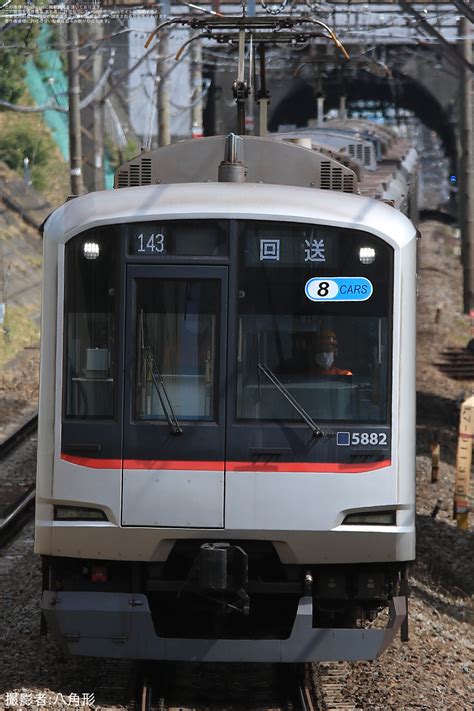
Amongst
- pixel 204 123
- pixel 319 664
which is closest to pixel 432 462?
pixel 319 664

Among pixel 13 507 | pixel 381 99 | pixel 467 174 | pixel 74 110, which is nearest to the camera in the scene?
pixel 13 507

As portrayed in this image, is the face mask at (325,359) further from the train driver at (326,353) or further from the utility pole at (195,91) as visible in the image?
the utility pole at (195,91)

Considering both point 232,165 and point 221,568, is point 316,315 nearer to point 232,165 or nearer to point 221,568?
point 232,165

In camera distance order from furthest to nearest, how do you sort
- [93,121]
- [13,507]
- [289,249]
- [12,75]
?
[12,75], [93,121], [13,507], [289,249]

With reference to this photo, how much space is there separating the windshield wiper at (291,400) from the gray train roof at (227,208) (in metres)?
0.80

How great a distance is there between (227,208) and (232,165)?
2.22 feet

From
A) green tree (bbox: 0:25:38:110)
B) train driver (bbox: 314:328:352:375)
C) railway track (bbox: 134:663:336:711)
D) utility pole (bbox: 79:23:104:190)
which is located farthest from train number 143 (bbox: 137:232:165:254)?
green tree (bbox: 0:25:38:110)

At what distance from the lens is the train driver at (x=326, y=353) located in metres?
6.39

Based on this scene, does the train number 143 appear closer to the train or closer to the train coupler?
the train

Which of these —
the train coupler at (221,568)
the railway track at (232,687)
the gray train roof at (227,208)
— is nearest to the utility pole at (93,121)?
the gray train roof at (227,208)

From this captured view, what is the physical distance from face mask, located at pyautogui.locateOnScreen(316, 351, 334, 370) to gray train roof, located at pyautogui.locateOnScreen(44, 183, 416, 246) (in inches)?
26.9

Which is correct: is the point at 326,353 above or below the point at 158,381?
above

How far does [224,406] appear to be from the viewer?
20.7ft

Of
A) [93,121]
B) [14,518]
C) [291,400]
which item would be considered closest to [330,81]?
[93,121]
